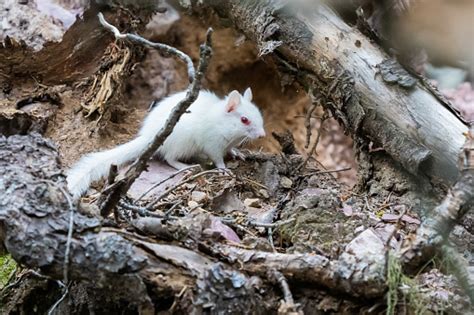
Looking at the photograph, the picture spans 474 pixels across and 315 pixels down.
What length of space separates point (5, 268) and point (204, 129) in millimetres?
1270

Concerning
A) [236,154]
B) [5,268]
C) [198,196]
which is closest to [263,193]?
[198,196]

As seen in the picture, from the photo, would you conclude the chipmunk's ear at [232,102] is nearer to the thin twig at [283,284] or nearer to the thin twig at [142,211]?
the thin twig at [142,211]

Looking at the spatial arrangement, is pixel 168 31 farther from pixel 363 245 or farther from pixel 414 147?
pixel 363 245

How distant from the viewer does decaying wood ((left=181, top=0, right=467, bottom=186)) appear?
280 centimetres

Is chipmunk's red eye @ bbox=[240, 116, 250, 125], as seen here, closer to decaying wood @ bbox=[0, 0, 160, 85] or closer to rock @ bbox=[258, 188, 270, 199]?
rock @ bbox=[258, 188, 270, 199]

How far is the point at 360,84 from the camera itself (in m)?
3.04

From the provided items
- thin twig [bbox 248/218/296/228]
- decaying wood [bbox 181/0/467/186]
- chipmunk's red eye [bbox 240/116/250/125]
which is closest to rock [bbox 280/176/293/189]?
decaying wood [bbox 181/0/467/186]

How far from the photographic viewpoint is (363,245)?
7.23ft

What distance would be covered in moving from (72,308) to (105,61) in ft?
5.48

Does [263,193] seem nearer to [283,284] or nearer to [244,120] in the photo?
[244,120]

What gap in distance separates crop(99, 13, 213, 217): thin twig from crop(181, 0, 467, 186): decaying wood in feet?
3.74

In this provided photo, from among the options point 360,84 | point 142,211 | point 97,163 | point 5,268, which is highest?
point 360,84

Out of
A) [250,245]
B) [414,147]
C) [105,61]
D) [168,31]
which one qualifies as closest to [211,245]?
[250,245]

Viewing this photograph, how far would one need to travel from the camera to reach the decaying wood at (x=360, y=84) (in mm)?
2799
